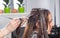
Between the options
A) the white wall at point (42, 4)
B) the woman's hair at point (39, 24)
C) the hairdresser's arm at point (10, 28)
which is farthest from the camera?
the white wall at point (42, 4)

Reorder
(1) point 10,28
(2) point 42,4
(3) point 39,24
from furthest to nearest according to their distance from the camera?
(2) point 42,4 < (3) point 39,24 < (1) point 10,28

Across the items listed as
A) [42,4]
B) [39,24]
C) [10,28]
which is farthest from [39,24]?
[42,4]

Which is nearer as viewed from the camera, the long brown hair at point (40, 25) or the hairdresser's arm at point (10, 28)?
the hairdresser's arm at point (10, 28)

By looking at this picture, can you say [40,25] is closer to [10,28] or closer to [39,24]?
[39,24]

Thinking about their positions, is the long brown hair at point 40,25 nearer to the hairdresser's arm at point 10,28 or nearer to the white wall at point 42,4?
the hairdresser's arm at point 10,28

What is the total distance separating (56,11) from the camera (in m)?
2.48

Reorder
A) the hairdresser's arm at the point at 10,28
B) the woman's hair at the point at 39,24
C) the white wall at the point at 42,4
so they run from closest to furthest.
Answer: the hairdresser's arm at the point at 10,28 → the woman's hair at the point at 39,24 → the white wall at the point at 42,4

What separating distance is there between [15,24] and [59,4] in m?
1.87

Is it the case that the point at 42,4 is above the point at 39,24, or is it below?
above

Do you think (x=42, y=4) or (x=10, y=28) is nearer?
(x=10, y=28)

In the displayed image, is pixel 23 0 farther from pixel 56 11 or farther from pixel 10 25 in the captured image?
pixel 10 25

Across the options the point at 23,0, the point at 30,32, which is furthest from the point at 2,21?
the point at 23,0

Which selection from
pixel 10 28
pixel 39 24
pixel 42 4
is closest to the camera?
pixel 10 28

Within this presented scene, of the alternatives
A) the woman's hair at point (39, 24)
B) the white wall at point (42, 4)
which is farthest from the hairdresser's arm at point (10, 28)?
the white wall at point (42, 4)
